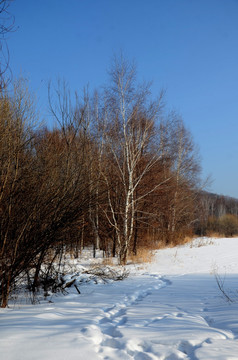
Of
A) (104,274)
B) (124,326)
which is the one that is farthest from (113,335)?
(104,274)

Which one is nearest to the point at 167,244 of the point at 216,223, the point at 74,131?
the point at 74,131

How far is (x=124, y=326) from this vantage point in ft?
11.3

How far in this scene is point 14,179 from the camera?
411 cm

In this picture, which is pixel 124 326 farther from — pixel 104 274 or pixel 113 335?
pixel 104 274

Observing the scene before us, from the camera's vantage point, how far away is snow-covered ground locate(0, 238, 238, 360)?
8.60 ft

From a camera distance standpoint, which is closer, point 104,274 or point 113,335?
point 113,335

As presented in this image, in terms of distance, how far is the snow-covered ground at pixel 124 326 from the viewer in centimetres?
262

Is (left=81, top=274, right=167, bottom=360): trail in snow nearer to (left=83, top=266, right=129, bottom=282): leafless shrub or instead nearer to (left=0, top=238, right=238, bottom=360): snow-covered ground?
(left=0, top=238, right=238, bottom=360): snow-covered ground

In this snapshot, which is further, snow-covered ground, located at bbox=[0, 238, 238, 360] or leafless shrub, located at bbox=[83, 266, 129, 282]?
leafless shrub, located at bbox=[83, 266, 129, 282]

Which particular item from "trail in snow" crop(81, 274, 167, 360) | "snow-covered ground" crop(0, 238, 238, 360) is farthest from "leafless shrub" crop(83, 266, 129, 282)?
"trail in snow" crop(81, 274, 167, 360)

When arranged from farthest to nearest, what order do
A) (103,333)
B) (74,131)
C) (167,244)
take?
1. (167,244)
2. (74,131)
3. (103,333)

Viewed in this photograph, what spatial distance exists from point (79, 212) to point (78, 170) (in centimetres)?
66

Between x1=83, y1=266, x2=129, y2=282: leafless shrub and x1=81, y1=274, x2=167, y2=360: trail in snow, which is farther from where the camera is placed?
x1=83, y1=266, x2=129, y2=282: leafless shrub

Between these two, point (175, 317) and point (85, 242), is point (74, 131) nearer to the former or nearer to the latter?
point (175, 317)
